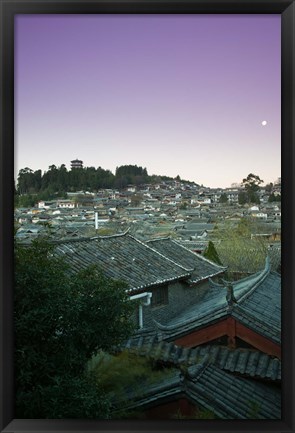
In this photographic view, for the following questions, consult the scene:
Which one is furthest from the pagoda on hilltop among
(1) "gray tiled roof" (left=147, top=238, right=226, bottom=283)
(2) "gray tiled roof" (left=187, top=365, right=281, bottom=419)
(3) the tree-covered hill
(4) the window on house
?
(2) "gray tiled roof" (left=187, top=365, right=281, bottom=419)

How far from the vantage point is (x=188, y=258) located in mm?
1897

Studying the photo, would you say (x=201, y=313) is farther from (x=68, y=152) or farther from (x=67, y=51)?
(x=67, y=51)

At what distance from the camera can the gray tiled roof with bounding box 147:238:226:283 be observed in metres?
1.87

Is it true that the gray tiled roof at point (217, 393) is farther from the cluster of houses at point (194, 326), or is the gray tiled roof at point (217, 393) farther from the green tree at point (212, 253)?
the green tree at point (212, 253)

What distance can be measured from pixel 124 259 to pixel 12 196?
1.85 ft

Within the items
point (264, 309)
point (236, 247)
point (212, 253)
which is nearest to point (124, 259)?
point (212, 253)

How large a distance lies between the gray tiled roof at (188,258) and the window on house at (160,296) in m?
0.14

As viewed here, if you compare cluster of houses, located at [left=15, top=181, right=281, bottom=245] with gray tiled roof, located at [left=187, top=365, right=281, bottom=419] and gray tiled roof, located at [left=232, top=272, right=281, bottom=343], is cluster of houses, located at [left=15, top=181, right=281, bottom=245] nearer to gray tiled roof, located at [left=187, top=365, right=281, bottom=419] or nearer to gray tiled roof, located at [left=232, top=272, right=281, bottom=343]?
gray tiled roof, located at [left=232, top=272, right=281, bottom=343]

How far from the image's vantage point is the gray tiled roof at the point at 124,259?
185cm

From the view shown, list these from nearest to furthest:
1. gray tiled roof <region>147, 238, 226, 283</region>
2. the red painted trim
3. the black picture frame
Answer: the black picture frame → the red painted trim → gray tiled roof <region>147, 238, 226, 283</region>

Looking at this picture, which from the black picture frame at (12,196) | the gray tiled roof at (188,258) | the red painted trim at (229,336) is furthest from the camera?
the gray tiled roof at (188,258)

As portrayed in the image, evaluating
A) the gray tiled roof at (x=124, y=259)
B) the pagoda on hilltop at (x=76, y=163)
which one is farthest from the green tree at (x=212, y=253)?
the pagoda on hilltop at (x=76, y=163)

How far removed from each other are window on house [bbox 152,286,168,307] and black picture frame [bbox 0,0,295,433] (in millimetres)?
477

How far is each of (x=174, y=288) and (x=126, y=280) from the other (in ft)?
0.75
